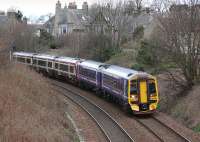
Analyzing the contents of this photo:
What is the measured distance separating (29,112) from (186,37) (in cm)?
1234

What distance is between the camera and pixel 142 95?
88.0 ft

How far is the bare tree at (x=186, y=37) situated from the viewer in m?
28.7

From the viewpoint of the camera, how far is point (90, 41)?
59.5m

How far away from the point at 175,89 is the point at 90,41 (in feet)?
99.5

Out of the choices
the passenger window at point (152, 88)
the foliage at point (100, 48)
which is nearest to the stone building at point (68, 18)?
the foliage at point (100, 48)

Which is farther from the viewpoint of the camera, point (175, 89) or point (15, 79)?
point (175, 89)

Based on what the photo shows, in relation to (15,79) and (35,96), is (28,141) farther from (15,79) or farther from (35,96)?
(15,79)

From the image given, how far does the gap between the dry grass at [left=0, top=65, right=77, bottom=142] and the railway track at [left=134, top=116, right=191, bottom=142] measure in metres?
3.88

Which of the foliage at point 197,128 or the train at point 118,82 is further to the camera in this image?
the train at point 118,82

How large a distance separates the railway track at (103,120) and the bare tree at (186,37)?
561 centimetres

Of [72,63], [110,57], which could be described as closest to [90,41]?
[110,57]

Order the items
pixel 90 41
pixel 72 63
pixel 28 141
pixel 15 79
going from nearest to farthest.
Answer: pixel 28 141 < pixel 15 79 < pixel 72 63 < pixel 90 41

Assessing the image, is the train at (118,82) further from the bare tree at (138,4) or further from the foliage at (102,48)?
the bare tree at (138,4)

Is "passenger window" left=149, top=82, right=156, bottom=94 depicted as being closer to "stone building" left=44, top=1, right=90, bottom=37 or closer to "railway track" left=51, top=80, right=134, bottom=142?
"railway track" left=51, top=80, right=134, bottom=142
